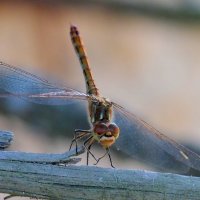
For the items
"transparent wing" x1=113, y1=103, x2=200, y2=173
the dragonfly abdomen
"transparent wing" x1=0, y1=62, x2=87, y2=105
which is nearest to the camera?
"transparent wing" x1=0, y1=62, x2=87, y2=105

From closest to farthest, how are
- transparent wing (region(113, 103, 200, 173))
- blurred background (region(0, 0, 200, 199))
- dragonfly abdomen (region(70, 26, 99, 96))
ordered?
transparent wing (region(113, 103, 200, 173))
dragonfly abdomen (region(70, 26, 99, 96))
blurred background (region(0, 0, 200, 199))

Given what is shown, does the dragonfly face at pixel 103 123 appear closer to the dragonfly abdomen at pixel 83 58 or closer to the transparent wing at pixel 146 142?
the transparent wing at pixel 146 142

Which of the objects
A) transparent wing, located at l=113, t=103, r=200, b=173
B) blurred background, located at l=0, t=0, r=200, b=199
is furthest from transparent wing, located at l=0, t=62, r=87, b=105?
blurred background, located at l=0, t=0, r=200, b=199

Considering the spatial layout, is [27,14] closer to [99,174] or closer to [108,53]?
[108,53]

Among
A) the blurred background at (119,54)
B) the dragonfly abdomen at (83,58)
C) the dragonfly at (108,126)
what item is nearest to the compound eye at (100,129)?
the dragonfly at (108,126)

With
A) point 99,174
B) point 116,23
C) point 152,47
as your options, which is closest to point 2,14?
point 116,23

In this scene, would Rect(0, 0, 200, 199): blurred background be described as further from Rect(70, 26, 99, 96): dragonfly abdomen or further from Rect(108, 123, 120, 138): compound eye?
Rect(108, 123, 120, 138): compound eye
